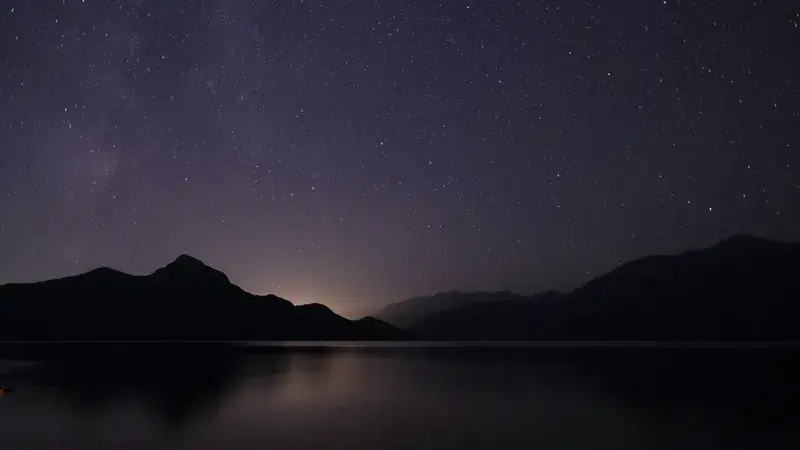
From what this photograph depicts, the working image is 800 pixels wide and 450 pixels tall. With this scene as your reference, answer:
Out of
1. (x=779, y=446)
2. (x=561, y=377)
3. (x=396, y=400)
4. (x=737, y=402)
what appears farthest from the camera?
(x=561, y=377)

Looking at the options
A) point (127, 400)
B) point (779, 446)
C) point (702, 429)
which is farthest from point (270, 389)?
point (779, 446)

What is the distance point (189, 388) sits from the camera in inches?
2000

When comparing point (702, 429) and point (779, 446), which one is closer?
point (779, 446)

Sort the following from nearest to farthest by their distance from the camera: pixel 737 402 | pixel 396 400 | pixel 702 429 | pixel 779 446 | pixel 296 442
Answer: pixel 779 446 → pixel 296 442 → pixel 702 429 → pixel 737 402 → pixel 396 400

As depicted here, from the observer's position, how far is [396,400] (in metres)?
42.5

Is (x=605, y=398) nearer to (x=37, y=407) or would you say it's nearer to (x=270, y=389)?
(x=270, y=389)

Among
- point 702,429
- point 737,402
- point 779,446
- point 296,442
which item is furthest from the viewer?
point 737,402

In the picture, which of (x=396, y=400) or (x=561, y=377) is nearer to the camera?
(x=396, y=400)

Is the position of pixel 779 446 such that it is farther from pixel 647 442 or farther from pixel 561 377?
pixel 561 377

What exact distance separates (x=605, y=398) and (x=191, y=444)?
29511mm

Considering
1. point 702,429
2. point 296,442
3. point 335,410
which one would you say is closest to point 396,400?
point 335,410

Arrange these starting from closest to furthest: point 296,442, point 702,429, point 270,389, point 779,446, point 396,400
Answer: point 779,446, point 296,442, point 702,429, point 396,400, point 270,389

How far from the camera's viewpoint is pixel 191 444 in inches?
989

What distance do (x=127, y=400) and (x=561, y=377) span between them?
43.3 meters
